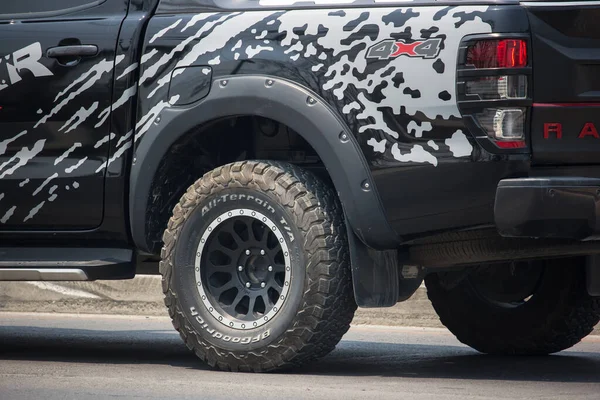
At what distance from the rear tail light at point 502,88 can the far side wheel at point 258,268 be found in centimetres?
82

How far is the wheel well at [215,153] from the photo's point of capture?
5426mm

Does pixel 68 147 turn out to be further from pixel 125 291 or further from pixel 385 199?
pixel 125 291

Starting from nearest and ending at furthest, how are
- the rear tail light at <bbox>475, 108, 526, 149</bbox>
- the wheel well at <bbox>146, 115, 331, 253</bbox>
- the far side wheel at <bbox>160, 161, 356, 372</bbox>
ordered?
the rear tail light at <bbox>475, 108, 526, 149</bbox>
the far side wheel at <bbox>160, 161, 356, 372</bbox>
the wheel well at <bbox>146, 115, 331, 253</bbox>

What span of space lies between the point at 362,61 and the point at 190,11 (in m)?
0.90

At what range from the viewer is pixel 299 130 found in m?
5.01

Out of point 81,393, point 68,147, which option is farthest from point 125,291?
point 81,393

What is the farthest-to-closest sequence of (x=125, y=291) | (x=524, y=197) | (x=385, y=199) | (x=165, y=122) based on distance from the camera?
(x=125, y=291) < (x=165, y=122) < (x=385, y=199) < (x=524, y=197)

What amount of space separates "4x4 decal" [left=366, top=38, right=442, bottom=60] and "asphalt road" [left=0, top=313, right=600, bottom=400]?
126cm

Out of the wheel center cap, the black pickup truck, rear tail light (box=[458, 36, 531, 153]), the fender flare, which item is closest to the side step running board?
the black pickup truck

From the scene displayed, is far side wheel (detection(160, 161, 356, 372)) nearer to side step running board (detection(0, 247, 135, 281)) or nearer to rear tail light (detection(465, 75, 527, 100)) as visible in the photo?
side step running board (detection(0, 247, 135, 281))

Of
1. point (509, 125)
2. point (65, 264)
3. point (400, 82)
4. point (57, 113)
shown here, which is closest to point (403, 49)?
point (400, 82)

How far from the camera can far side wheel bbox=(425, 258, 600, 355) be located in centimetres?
603

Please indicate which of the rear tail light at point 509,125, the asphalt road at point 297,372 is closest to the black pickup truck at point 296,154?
the rear tail light at point 509,125

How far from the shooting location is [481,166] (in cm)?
468
